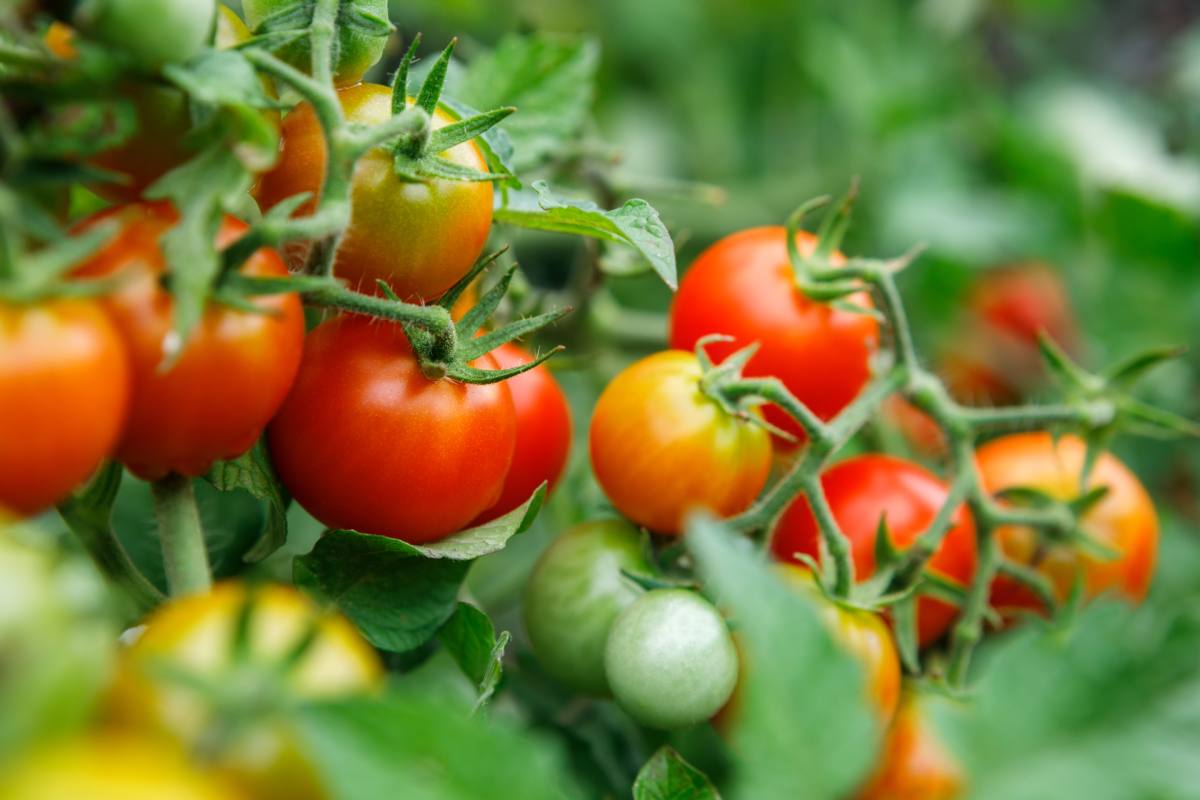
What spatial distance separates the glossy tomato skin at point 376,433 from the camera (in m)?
0.66

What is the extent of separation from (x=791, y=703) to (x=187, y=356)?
305 millimetres

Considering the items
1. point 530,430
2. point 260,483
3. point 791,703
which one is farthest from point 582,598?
point 791,703

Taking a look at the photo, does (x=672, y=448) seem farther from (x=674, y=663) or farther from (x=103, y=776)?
(x=103, y=776)

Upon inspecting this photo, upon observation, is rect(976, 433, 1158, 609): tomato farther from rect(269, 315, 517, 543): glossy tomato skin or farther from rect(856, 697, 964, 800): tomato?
rect(269, 315, 517, 543): glossy tomato skin

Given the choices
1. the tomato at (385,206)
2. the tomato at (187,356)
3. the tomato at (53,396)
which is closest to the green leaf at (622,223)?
the tomato at (385,206)

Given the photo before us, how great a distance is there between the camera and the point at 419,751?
408 millimetres

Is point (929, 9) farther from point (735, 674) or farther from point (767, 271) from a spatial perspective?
point (735, 674)

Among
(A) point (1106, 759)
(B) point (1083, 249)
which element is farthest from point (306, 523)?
(B) point (1083, 249)

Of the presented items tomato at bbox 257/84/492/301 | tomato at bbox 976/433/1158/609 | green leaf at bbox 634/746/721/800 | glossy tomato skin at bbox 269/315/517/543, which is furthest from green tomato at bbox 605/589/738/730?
tomato at bbox 976/433/1158/609

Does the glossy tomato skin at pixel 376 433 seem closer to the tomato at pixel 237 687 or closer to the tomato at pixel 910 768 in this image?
the tomato at pixel 237 687

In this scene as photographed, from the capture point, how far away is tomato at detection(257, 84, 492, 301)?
634 millimetres

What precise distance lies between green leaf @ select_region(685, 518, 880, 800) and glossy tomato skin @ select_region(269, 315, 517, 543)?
10.1 inches

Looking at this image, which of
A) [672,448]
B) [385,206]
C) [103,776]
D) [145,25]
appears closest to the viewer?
[103,776]

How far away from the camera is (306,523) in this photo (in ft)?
3.28
